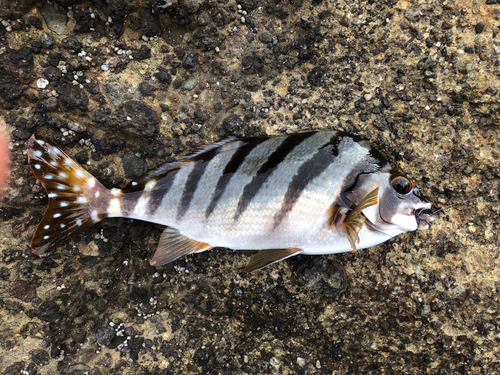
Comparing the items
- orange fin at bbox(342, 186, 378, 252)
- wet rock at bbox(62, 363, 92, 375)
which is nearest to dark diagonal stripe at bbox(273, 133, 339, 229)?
orange fin at bbox(342, 186, 378, 252)

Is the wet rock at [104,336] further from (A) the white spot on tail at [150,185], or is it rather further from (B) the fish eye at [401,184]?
(B) the fish eye at [401,184]

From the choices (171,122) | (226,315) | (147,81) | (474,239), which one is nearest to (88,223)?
(171,122)

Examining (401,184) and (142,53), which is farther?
(142,53)

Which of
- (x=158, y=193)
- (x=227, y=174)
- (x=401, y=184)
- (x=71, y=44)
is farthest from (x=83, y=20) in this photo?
(x=401, y=184)

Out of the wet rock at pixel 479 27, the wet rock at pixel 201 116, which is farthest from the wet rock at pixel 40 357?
the wet rock at pixel 479 27

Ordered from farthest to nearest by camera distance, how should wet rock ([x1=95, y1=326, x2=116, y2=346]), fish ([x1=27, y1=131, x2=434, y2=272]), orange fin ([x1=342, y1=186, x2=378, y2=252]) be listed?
wet rock ([x1=95, y1=326, x2=116, y2=346]) → fish ([x1=27, y1=131, x2=434, y2=272]) → orange fin ([x1=342, y1=186, x2=378, y2=252])

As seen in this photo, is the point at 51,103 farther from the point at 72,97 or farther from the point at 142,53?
the point at 142,53

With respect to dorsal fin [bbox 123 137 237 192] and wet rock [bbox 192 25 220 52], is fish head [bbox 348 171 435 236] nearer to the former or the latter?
dorsal fin [bbox 123 137 237 192]
